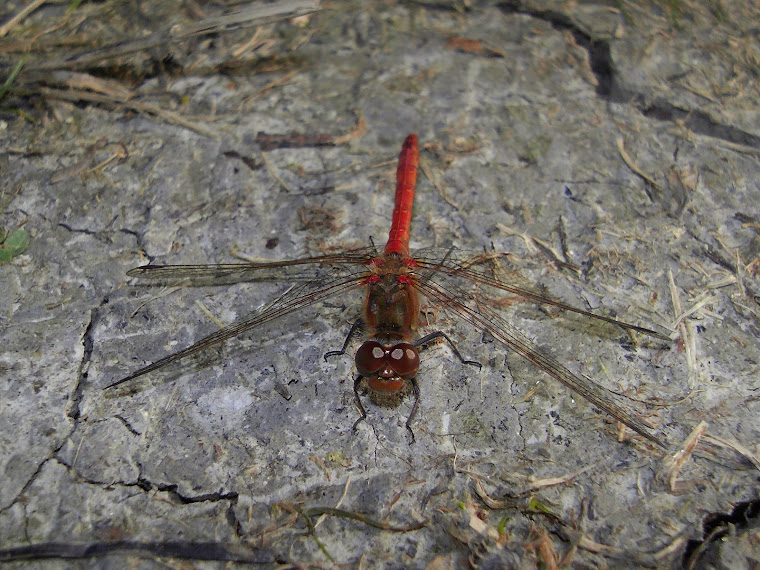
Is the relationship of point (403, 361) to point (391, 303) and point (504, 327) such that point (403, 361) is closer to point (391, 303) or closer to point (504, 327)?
A: point (391, 303)

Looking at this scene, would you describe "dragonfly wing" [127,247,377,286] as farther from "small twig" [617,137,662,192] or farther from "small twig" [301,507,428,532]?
"small twig" [617,137,662,192]

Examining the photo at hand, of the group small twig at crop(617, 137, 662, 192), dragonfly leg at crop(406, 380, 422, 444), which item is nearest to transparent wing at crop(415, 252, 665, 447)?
dragonfly leg at crop(406, 380, 422, 444)

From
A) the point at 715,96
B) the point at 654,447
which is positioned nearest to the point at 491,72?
the point at 715,96

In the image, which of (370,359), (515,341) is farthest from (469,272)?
(370,359)

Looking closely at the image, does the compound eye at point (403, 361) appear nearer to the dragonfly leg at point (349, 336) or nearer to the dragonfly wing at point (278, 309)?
the dragonfly leg at point (349, 336)

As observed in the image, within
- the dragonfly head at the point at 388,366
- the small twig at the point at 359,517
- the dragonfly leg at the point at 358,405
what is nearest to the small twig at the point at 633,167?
the dragonfly head at the point at 388,366

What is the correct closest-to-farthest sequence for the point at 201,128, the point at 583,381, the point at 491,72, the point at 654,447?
1. the point at 654,447
2. the point at 583,381
3. the point at 201,128
4. the point at 491,72

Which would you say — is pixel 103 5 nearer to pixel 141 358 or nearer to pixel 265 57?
pixel 265 57
